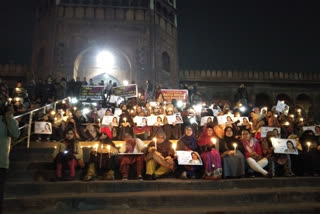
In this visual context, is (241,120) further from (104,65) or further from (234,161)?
(104,65)

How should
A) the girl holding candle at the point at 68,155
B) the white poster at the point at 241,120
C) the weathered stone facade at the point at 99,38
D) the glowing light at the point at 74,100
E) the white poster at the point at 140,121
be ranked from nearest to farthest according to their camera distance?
the girl holding candle at the point at 68,155 → the white poster at the point at 140,121 → the white poster at the point at 241,120 → the glowing light at the point at 74,100 → the weathered stone facade at the point at 99,38

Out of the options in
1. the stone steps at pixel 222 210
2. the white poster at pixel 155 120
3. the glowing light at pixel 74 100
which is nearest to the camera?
the stone steps at pixel 222 210

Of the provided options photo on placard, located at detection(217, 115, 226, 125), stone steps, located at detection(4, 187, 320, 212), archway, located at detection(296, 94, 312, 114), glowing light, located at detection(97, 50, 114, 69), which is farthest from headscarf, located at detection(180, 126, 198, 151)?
archway, located at detection(296, 94, 312, 114)

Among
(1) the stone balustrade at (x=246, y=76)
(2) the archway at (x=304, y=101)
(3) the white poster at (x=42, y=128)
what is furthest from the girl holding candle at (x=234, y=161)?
(2) the archway at (x=304, y=101)

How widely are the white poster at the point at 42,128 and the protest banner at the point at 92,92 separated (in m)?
5.57

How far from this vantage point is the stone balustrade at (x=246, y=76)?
24.3 m

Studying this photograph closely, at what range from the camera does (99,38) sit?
20969mm

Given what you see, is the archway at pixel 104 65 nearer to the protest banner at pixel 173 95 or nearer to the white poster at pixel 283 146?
the protest banner at pixel 173 95

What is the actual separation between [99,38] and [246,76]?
12.8 metres

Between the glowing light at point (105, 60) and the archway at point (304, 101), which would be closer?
the glowing light at point (105, 60)

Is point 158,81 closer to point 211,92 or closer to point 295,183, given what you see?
point 211,92

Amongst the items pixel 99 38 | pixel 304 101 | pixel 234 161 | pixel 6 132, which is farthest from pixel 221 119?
pixel 304 101

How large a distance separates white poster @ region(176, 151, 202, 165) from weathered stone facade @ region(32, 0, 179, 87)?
15.4 meters

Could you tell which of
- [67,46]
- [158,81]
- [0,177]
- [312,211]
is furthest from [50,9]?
[312,211]
